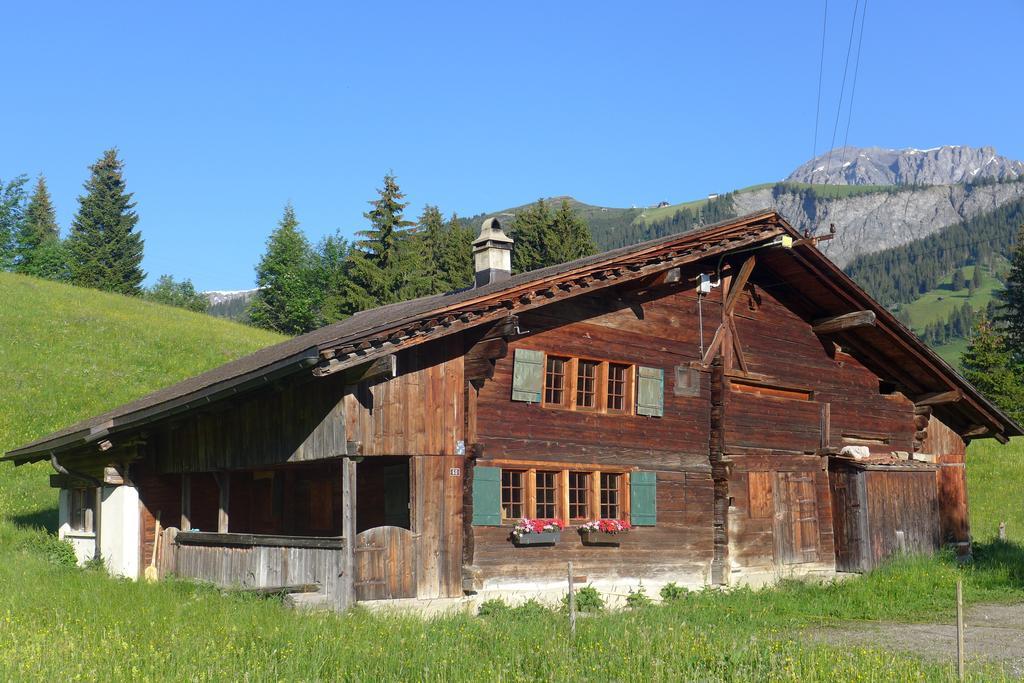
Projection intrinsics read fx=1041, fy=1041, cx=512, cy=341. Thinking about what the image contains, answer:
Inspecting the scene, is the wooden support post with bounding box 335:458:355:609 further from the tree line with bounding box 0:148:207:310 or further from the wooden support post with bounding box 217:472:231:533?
the tree line with bounding box 0:148:207:310

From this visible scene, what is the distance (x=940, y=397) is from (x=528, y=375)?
1204 cm

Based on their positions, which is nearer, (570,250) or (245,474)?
(245,474)

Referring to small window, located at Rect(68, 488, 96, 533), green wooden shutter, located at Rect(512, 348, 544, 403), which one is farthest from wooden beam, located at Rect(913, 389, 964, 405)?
small window, located at Rect(68, 488, 96, 533)

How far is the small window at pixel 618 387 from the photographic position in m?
19.2

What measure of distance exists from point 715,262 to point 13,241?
74.5 m

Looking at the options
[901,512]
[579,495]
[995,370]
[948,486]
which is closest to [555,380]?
[579,495]

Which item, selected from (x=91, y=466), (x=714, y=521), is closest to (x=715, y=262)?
(x=714, y=521)

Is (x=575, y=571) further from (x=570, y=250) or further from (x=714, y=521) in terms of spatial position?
(x=570, y=250)

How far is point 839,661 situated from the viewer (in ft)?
35.3

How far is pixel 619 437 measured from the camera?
62.4 ft

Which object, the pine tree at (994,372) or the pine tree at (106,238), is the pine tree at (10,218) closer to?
the pine tree at (106,238)

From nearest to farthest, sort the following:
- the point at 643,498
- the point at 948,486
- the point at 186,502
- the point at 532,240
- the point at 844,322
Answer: the point at 643,498 < the point at 186,502 < the point at 844,322 < the point at 948,486 < the point at 532,240

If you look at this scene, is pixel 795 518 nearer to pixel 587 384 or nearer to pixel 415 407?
pixel 587 384

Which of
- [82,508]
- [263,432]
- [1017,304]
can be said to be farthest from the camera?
[1017,304]
